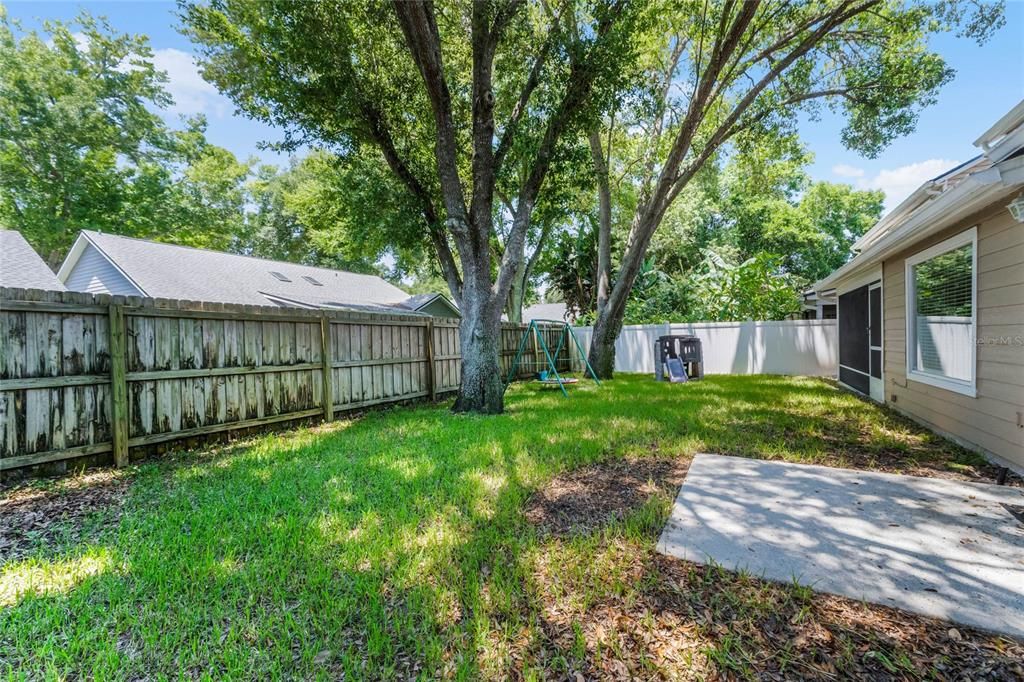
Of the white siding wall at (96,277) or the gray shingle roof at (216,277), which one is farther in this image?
the white siding wall at (96,277)

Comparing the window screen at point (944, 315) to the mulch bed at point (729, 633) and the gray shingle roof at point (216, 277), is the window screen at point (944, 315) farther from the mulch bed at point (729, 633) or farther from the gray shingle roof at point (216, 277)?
the gray shingle roof at point (216, 277)

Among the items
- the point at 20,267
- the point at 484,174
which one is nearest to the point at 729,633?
the point at 484,174

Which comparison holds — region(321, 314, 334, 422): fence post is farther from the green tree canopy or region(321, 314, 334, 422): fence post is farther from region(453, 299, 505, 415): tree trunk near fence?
the green tree canopy

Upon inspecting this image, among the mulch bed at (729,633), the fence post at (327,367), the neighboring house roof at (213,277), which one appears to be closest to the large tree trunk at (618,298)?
the fence post at (327,367)

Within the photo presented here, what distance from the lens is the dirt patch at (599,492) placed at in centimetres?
270

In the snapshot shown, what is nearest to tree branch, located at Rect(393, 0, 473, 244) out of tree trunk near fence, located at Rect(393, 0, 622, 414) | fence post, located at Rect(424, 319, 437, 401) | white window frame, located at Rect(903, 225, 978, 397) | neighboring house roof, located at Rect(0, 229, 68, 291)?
tree trunk near fence, located at Rect(393, 0, 622, 414)

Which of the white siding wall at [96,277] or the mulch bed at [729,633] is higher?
the white siding wall at [96,277]

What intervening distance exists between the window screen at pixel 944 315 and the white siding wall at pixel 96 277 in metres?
14.3

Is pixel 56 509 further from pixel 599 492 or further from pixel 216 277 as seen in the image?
pixel 216 277

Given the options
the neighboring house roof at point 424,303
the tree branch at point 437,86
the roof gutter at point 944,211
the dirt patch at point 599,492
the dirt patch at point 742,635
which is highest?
the tree branch at point 437,86

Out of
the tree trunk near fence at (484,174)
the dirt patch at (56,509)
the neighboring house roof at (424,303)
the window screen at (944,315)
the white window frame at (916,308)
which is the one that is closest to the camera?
the dirt patch at (56,509)

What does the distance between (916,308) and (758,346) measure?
20.1 ft

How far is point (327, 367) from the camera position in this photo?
5.97 metres

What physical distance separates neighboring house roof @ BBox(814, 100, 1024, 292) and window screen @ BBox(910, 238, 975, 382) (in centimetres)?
36
